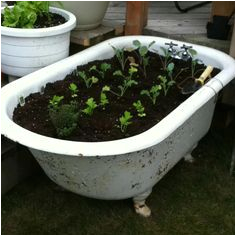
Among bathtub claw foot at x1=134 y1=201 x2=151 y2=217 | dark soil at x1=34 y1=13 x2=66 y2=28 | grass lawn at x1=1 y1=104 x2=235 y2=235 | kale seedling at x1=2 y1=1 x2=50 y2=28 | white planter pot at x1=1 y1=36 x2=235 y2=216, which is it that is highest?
kale seedling at x1=2 y1=1 x2=50 y2=28

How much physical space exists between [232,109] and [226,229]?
86cm

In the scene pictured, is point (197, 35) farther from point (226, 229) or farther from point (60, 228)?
point (60, 228)

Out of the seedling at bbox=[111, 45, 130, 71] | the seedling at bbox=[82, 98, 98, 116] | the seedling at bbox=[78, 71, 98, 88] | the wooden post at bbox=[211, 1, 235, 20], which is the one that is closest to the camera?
the seedling at bbox=[82, 98, 98, 116]

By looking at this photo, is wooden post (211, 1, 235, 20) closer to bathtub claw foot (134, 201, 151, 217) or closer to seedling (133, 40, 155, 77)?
seedling (133, 40, 155, 77)

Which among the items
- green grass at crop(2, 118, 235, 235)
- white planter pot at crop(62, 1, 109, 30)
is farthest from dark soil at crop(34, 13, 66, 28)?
green grass at crop(2, 118, 235, 235)

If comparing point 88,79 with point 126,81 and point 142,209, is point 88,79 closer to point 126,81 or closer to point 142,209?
point 126,81

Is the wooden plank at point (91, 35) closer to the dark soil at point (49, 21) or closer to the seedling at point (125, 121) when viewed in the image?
the dark soil at point (49, 21)

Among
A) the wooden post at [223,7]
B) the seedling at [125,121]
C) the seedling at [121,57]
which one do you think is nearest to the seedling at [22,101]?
the seedling at [125,121]

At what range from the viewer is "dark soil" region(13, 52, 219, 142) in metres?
1.78

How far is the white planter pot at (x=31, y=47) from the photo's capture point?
2.16 m

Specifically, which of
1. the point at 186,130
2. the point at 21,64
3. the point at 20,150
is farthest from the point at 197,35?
the point at 20,150

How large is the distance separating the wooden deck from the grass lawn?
808mm

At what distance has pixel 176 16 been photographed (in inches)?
122

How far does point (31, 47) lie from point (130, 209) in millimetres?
924
